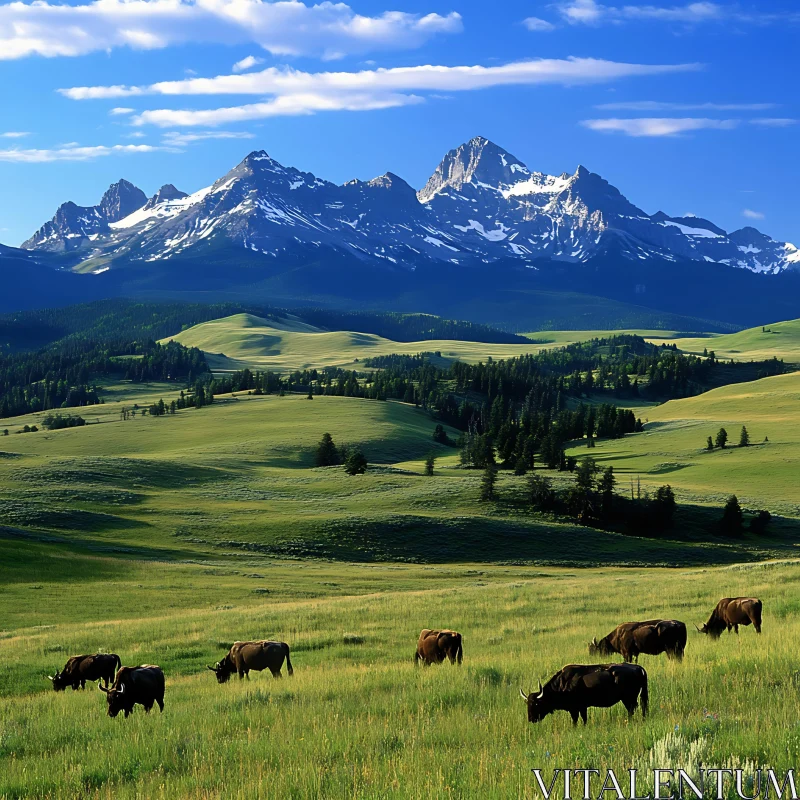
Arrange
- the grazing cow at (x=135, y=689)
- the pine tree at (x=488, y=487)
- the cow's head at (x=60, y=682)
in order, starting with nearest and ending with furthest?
the grazing cow at (x=135, y=689) < the cow's head at (x=60, y=682) < the pine tree at (x=488, y=487)

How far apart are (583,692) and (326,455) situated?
12422 centimetres

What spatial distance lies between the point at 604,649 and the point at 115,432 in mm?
174365

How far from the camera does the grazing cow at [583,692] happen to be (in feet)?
38.0

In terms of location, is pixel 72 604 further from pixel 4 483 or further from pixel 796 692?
pixel 4 483

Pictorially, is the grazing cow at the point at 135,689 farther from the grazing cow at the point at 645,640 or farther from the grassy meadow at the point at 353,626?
the grazing cow at the point at 645,640

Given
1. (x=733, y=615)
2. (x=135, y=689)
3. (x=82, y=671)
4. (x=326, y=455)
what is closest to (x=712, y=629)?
(x=733, y=615)

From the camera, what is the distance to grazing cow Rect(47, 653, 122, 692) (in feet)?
67.2

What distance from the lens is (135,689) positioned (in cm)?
1568

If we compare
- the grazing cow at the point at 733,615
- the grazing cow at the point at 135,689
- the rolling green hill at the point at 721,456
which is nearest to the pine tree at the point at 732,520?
the rolling green hill at the point at 721,456

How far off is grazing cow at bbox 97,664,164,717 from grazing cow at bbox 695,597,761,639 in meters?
13.9

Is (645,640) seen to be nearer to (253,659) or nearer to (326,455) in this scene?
Answer: (253,659)

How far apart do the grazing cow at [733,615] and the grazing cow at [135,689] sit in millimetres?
13853

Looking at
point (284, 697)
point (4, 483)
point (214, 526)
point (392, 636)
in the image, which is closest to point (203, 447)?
point (4, 483)

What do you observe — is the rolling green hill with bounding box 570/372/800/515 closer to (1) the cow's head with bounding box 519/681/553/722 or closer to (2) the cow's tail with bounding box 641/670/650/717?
(2) the cow's tail with bounding box 641/670/650/717
